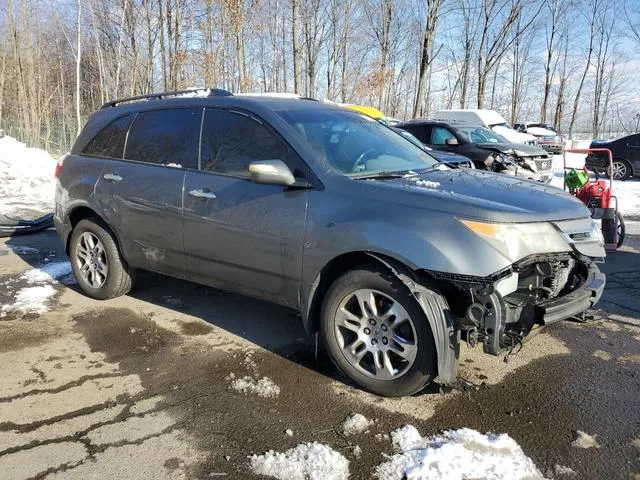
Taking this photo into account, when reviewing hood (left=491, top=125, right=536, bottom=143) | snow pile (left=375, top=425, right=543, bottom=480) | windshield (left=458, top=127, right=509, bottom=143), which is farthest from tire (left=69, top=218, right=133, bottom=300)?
hood (left=491, top=125, right=536, bottom=143)

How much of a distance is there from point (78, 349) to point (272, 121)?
2259 mm

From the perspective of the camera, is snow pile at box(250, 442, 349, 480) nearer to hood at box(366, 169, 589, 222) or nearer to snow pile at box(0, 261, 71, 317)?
hood at box(366, 169, 589, 222)

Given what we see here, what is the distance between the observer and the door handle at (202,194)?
3986 millimetres

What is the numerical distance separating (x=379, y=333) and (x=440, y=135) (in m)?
10.6

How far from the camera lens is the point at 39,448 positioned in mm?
2797

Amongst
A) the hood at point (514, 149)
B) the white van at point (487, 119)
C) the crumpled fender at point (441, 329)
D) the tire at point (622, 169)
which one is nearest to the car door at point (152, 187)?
the crumpled fender at point (441, 329)

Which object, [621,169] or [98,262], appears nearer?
[98,262]

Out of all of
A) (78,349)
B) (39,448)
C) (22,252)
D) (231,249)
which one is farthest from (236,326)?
(22,252)

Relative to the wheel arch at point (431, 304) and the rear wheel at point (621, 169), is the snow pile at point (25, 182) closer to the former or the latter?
the wheel arch at point (431, 304)

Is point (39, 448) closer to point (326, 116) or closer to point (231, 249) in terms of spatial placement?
point (231, 249)

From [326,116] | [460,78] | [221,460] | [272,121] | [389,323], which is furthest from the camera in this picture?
[460,78]

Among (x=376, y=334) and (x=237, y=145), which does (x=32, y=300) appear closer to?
(x=237, y=145)

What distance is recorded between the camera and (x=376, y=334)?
330cm

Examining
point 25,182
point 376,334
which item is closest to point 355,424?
point 376,334
